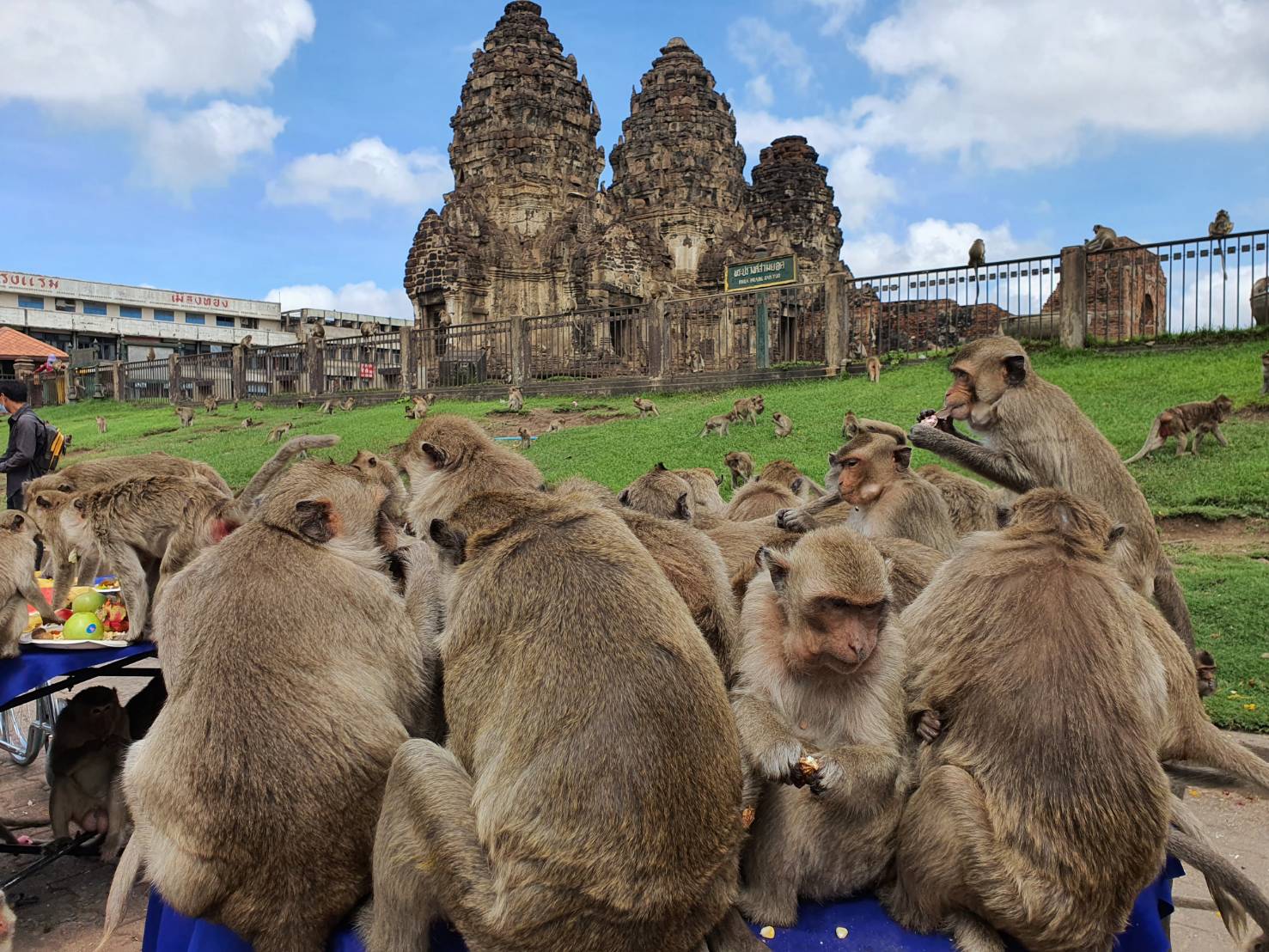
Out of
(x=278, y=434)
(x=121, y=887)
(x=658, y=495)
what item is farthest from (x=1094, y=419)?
(x=278, y=434)

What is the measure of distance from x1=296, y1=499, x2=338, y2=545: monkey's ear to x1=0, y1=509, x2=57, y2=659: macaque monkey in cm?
193

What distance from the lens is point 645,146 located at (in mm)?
31078

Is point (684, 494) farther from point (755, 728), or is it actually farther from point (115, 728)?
point (115, 728)

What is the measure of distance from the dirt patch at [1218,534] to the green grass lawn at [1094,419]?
111 mm

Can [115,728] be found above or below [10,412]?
below

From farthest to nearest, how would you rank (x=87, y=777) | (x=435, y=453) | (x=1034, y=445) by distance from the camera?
(x=1034, y=445)
(x=87, y=777)
(x=435, y=453)

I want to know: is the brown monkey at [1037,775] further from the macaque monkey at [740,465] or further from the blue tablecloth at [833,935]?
the macaque monkey at [740,465]

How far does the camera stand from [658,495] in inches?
172

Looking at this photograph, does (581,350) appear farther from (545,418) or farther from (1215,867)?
(1215,867)

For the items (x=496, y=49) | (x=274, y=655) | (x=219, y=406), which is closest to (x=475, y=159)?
(x=496, y=49)

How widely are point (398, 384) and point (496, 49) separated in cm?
1138

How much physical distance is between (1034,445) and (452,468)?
3.11 m

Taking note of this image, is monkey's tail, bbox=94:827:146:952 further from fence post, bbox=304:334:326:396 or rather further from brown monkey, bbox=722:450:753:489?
fence post, bbox=304:334:326:396

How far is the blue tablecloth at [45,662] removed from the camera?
3762 millimetres
